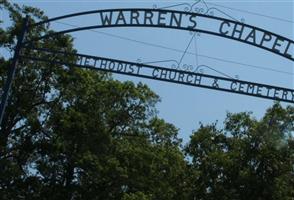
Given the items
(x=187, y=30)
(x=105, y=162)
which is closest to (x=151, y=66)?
(x=187, y=30)

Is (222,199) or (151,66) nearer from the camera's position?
(151,66)

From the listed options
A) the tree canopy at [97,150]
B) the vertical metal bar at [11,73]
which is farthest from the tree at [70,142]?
the vertical metal bar at [11,73]

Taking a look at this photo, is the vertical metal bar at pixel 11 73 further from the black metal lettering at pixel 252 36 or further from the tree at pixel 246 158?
the tree at pixel 246 158

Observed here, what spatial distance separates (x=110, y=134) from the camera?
105 feet

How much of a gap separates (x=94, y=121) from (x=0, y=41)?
5972 mm

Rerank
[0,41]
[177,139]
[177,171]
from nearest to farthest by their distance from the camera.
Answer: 1. [0,41]
2. [177,171]
3. [177,139]

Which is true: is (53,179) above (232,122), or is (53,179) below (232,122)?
below

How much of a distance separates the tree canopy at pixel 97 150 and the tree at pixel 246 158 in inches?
2.6

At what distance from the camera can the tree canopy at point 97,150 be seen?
30672 mm

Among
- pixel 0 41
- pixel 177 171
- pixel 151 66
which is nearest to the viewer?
pixel 151 66

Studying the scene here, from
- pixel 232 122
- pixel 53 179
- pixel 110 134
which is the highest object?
pixel 232 122

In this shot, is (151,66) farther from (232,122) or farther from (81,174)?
(232,122)

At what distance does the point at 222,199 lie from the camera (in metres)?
33.3

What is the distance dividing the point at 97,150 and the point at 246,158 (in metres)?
9.27
